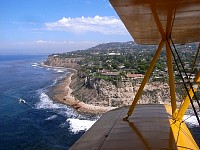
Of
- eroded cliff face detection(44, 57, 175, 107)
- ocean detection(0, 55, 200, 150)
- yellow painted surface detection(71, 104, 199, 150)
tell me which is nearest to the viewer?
yellow painted surface detection(71, 104, 199, 150)

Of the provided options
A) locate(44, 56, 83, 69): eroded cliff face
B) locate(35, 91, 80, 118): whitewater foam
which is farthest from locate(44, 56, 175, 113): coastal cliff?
locate(44, 56, 83, 69): eroded cliff face

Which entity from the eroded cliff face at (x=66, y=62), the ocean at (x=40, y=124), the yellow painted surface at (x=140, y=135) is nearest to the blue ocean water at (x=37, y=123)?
the ocean at (x=40, y=124)

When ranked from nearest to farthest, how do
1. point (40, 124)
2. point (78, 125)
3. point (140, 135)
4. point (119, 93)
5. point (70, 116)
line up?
point (140, 135) < point (78, 125) < point (40, 124) < point (70, 116) < point (119, 93)

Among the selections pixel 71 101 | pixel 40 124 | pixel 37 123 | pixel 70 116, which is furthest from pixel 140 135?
pixel 71 101

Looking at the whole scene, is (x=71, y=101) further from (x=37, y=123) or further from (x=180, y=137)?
(x=180, y=137)

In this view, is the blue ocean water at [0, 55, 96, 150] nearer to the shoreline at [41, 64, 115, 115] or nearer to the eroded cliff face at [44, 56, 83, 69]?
the shoreline at [41, 64, 115, 115]

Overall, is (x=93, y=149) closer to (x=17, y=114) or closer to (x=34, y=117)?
(x=34, y=117)

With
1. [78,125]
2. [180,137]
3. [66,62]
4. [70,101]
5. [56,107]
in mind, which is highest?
[180,137]

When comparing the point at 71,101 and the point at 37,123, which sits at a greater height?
the point at 37,123

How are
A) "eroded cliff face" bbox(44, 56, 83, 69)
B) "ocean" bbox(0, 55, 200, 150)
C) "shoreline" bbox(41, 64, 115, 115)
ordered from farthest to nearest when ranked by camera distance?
1. "eroded cliff face" bbox(44, 56, 83, 69)
2. "shoreline" bbox(41, 64, 115, 115)
3. "ocean" bbox(0, 55, 200, 150)
